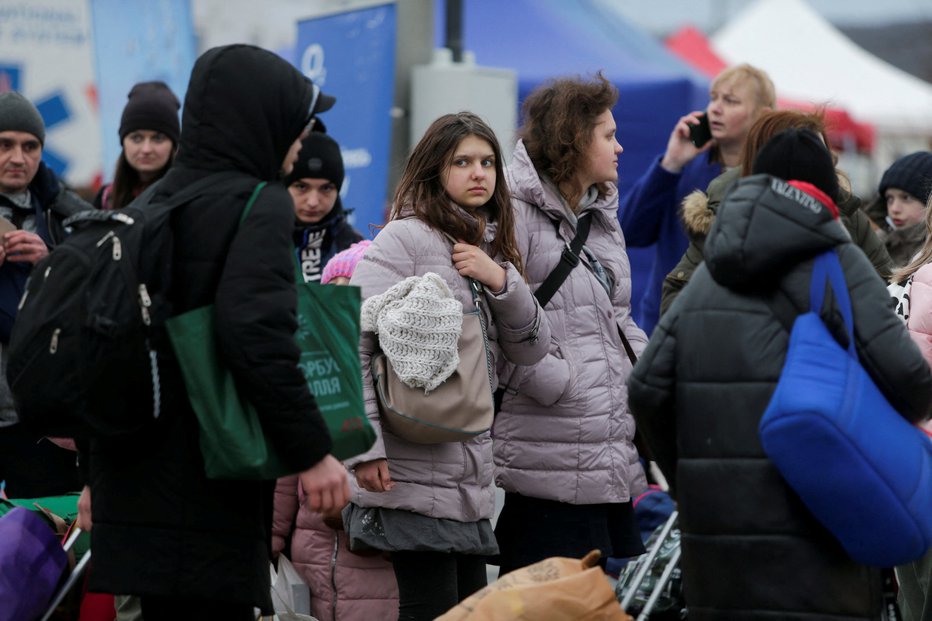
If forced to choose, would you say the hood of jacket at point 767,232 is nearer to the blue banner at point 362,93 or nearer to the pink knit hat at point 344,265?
the pink knit hat at point 344,265

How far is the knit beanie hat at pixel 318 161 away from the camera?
6012 millimetres

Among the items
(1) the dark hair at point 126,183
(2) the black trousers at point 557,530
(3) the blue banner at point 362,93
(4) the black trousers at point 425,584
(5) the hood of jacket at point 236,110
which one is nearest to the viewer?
(5) the hood of jacket at point 236,110

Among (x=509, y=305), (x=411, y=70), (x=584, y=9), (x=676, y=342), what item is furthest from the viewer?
(x=584, y=9)

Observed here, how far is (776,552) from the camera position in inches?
136

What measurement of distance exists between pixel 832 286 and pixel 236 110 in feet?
5.16

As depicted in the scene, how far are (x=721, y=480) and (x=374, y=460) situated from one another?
1.11 meters

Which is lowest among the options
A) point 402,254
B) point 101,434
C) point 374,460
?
point 374,460

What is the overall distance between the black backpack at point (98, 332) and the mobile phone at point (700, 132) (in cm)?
333

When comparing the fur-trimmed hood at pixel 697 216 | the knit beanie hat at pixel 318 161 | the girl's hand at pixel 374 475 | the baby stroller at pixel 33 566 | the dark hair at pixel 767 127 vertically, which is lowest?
the baby stroller at pixel 33 566

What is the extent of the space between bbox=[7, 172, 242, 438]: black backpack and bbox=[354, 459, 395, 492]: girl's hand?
892 mm

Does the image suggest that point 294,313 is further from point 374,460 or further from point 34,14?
point 34,14

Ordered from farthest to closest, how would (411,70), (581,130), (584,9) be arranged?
1. (584,9)
2. (411,70)
3. (581,130)

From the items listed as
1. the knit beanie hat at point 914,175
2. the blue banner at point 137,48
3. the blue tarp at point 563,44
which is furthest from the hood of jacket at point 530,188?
the blue banner at point 137,48

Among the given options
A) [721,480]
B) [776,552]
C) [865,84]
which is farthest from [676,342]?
[865,84]
